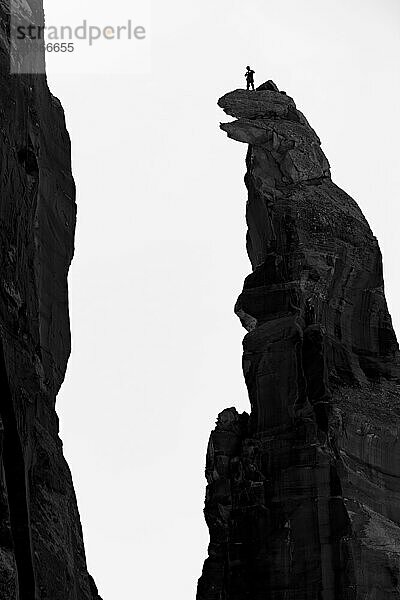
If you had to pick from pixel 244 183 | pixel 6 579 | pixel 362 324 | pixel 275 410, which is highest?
pixel 244 183

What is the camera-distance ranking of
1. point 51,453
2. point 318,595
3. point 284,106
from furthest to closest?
point 284,106
point 318,595
point 51,453

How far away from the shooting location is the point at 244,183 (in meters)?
65.9

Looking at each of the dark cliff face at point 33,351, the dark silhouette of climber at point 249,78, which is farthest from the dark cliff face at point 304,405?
the dark cliff face at point 33,351

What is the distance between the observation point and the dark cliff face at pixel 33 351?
3838cm

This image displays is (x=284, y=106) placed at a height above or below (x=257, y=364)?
above

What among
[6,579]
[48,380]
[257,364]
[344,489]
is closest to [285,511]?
[344,489]

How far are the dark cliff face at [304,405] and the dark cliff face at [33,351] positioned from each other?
11.3 metres

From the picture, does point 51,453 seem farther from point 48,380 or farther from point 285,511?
point 285,511

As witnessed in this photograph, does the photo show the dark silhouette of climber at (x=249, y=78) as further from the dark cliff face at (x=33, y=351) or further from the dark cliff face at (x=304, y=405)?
the dark cliff face at (x=33, y=351)

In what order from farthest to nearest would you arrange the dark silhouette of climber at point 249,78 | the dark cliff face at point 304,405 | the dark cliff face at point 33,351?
1. the dark silhouette of climber at point 249,78
2. the dark cliff face at point 304,405
3. the dark cliff face at point 33,351

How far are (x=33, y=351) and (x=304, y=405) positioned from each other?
647 inches

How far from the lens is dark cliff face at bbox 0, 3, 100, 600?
38375mm

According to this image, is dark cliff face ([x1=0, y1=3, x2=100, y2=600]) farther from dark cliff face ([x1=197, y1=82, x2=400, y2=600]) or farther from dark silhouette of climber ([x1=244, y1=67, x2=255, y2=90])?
dark silhouette of climber ([x1=244, y1=67, x2=255, y2=90])

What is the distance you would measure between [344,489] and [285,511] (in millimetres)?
2718
